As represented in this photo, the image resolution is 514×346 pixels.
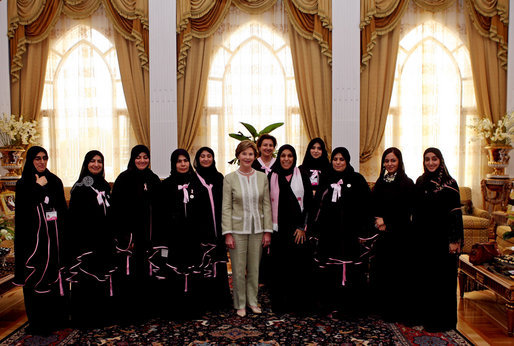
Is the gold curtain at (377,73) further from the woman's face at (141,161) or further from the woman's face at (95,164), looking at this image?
the woman's face at (95,164)

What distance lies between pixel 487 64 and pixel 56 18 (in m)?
6.68

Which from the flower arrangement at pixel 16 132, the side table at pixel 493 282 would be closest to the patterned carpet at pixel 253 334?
the side table at pixel 493 282

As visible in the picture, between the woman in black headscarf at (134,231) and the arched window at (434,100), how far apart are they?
4.24 m

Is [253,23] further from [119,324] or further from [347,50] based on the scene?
[119,324]

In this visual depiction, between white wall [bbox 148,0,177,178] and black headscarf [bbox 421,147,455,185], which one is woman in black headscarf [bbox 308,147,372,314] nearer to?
black headscarf [bbox 421,147,455,185]

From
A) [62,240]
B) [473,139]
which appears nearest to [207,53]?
[62,240]

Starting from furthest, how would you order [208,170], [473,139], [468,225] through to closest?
[473,139]
[468,225]
[208,170]

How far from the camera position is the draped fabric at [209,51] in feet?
18.7

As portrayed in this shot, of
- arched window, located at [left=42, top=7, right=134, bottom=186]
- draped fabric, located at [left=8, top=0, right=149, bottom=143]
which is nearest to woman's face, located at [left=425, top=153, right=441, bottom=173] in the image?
draped fabric, located at [left=8, top=0, right=149, bottom=143]

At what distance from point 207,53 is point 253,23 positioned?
34.9 inches

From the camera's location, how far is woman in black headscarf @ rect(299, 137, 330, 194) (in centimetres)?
358

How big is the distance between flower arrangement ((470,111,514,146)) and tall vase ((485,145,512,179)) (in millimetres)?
87

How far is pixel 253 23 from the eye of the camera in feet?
19.6

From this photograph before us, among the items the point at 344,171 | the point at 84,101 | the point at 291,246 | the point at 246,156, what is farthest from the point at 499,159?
the point at 84,101
